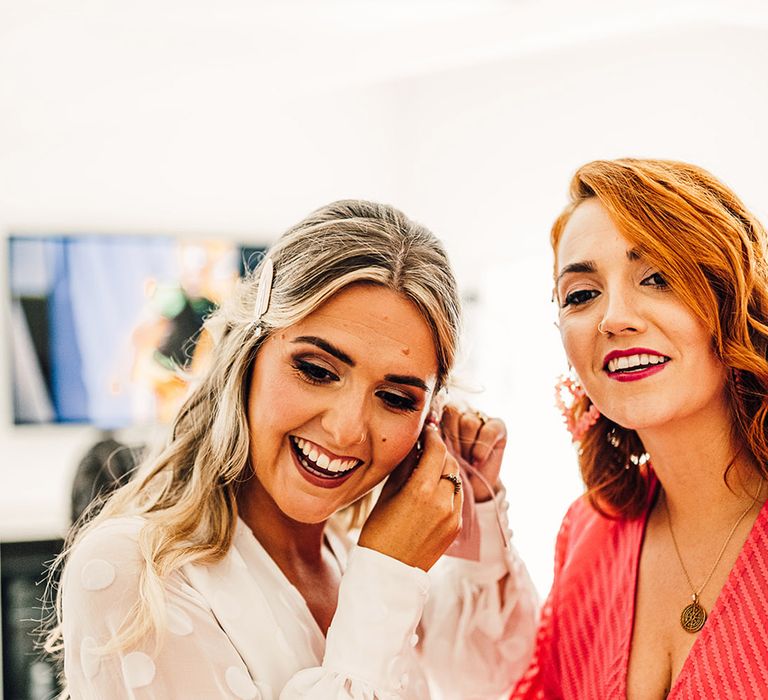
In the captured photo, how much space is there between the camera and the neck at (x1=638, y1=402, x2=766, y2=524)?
1.46 meters

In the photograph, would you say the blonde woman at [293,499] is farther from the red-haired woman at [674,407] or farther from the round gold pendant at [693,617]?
the round gold pendant at [693,617]

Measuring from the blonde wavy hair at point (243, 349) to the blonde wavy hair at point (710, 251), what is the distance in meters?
0.31

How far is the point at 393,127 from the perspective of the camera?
4.62 metres

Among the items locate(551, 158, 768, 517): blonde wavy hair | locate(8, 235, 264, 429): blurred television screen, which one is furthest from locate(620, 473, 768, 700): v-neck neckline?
locate(8, 235, 264, 429): blurred television screen

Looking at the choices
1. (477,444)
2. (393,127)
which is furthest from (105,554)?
(393,127)

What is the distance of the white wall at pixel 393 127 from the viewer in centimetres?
305

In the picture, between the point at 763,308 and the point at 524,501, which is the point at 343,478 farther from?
the point at 524,501

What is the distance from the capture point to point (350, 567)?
4.34 ft

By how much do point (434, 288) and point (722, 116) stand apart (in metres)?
2.01

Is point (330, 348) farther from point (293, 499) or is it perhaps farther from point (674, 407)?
point (674, 407)

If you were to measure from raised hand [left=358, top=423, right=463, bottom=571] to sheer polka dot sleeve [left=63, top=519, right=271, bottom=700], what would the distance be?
263mm

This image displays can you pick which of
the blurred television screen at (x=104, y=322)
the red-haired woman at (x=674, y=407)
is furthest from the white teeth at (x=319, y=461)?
the blurred television screen at (x=104, y=322)

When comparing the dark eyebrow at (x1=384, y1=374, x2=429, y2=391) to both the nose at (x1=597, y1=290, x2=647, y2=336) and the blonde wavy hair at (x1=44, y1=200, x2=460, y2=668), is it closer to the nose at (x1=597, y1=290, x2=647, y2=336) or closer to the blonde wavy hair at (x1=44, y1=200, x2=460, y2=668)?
the blonde wavy hair at (x1=44, y1=200, x2=460, y2=668)

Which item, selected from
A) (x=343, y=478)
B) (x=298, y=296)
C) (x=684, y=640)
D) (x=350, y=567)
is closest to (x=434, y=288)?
(x=298, y=296)
